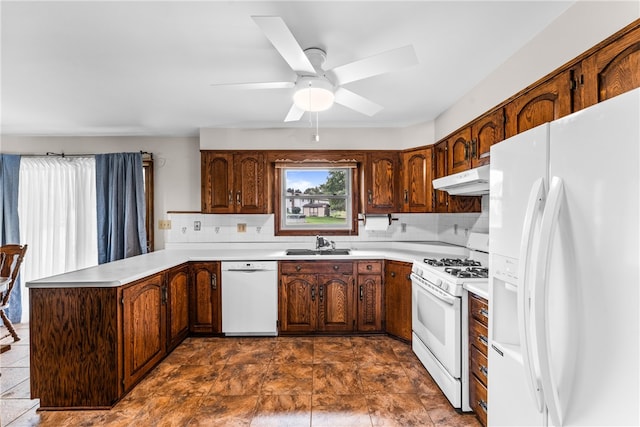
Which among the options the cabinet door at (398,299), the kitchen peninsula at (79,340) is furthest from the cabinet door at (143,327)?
the cabinet door at (398,299)

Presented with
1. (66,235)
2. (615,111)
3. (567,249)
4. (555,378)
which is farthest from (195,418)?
(66,235)

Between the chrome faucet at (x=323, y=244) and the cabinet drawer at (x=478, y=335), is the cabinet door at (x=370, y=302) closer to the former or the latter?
the chrome faucet at (x=323, y=244)

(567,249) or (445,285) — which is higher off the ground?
(567,249)

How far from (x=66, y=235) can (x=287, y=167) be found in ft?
9.57

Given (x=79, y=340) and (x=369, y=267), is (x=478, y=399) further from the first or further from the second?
(x=79, y=340)

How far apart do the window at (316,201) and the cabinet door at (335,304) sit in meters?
0.77

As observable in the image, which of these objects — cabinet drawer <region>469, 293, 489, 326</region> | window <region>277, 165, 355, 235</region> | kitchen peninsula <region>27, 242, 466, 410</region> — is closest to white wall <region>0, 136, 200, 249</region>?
window <region>277, 165, 355, 235</region>

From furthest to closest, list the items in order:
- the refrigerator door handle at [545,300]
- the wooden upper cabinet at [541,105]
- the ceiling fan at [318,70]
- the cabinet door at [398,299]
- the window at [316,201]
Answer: the window at [316,201]
the cabinet door at [398,299]
the wooden upper cabinet at [541,105]
the ceiling fan at [318,70]
the refrigerator door handle at [545,300]

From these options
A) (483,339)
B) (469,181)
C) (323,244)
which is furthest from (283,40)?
(323,244)

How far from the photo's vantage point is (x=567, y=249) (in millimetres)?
913

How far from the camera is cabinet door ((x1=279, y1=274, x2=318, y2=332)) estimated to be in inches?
129

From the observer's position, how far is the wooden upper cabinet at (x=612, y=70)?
1216 mm

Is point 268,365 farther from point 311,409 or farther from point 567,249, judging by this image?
point 567,249

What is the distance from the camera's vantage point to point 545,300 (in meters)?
0.94
